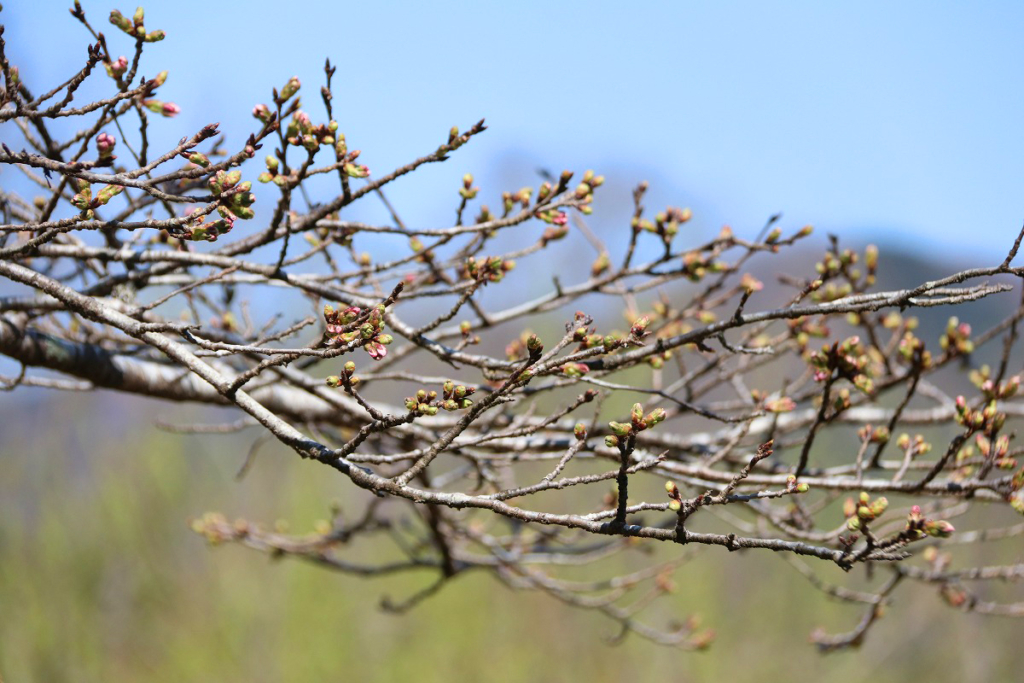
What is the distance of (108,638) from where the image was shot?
9.55 m

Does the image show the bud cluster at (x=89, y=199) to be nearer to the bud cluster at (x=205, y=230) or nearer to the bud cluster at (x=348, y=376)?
the bud cluster at (x=205, y=230)

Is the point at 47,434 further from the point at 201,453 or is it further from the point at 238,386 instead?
the point at 238,386

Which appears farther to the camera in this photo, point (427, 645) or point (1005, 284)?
point (427, 645)

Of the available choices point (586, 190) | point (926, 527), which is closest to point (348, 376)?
point (586, 190)

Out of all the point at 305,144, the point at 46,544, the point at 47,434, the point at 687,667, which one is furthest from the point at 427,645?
the point at 305,144

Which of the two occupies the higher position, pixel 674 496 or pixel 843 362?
pixel 843 362

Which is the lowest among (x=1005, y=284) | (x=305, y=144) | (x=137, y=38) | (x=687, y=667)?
(x=687, y=667)

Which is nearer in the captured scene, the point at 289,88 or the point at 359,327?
Answer: the point at 359,327

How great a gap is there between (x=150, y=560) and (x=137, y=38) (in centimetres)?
980

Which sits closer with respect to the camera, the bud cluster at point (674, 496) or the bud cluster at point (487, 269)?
the bud cluster at point (674, 496)

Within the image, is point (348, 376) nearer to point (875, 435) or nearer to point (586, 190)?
point (586, 190)

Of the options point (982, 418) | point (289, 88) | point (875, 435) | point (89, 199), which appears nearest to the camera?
point (89, 199)

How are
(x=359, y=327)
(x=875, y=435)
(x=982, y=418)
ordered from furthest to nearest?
(x=875, y=435), (x=982, y=418), (x=359, y=327)

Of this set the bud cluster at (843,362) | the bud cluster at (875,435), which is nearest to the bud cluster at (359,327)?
the bud cluster at (843,362)
